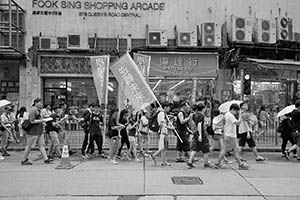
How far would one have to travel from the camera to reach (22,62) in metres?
17.5

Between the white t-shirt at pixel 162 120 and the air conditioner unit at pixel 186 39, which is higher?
the air conditioner unit at pixel 186 39

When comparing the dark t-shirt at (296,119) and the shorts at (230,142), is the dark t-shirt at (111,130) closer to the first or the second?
the shorts at (230,142)

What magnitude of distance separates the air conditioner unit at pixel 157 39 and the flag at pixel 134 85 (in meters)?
7.29

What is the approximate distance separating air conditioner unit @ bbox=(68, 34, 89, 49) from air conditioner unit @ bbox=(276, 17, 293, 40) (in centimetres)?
941

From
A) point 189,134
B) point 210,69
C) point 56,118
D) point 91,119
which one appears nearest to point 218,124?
point 189,134

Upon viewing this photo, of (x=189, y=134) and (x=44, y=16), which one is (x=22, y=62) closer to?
(x=44, y=16)

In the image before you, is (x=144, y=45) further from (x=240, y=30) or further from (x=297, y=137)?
(x=297, y=137)

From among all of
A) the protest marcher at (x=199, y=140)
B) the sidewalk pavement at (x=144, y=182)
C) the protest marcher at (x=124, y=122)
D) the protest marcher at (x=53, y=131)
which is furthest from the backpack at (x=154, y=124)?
the protest marcher at (x=53, y=131)

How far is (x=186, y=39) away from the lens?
1759 centimetres

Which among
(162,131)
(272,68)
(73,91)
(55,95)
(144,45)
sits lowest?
(162,131)

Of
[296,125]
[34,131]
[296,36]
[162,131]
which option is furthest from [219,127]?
[296,36]

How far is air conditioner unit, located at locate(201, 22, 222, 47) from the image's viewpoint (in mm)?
17489

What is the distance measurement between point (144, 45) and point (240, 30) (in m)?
4.64

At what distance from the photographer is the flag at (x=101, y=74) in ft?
40.6
